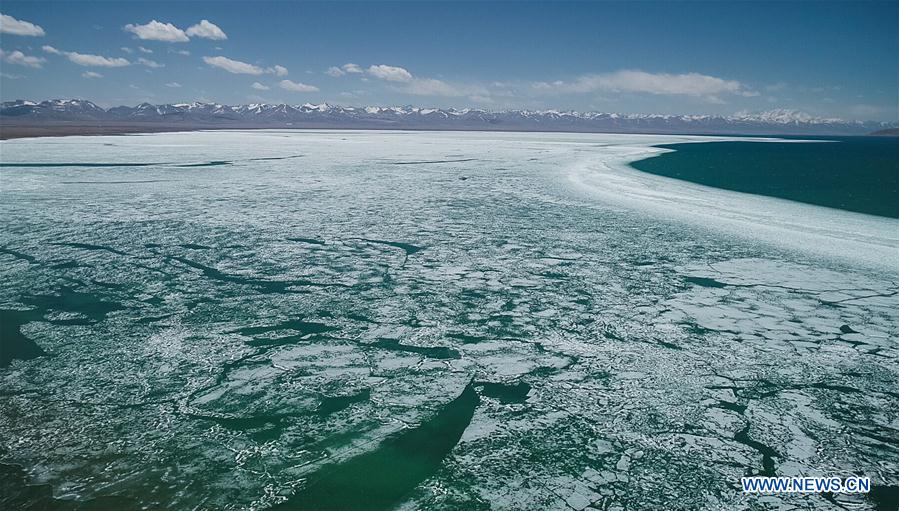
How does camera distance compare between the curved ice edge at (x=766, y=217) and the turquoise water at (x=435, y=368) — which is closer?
the turquoise water at (x=435, y=368)

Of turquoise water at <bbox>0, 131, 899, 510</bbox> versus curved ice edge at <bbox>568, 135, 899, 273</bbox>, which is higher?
curved ice edge at <bbox>568, 135, 899, 273</bbox>

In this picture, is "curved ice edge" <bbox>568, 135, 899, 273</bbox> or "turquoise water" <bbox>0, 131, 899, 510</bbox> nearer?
"turquoise water" <bbox>0, 131, 899, 510</bbox>

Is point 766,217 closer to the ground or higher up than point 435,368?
higher up

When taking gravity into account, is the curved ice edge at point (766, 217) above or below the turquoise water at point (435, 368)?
above

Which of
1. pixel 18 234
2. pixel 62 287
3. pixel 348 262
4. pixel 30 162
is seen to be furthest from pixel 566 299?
pixel 30 162
